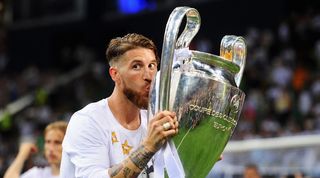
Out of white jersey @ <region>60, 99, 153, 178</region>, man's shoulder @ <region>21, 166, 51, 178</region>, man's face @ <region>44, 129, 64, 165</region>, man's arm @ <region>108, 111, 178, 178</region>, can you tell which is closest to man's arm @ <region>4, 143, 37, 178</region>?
man's shoulder @ <region>21, 166, 51, 178</region>

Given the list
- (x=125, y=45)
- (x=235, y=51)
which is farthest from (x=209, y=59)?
(x=125, y=45)

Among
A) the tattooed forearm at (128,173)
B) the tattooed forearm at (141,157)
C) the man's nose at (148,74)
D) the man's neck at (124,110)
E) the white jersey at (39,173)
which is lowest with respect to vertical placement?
the white jersey at (39,173)

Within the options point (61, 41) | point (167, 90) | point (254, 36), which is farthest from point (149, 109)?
point (61, 41)

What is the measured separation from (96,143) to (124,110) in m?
0.25

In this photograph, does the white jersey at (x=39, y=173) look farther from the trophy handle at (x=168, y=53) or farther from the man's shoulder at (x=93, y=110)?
the trophy handle at (x=168, y=53)

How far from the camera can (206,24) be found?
75.4 ft

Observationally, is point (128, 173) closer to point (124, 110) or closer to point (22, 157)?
point (124, 110)

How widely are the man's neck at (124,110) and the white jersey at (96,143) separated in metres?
0.02

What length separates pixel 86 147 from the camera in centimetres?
413

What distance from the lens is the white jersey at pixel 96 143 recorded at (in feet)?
13.5

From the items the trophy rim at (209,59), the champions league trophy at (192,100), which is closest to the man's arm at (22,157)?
the champions league trophy at (192,100)

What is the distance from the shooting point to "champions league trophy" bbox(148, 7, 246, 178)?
3.74 m

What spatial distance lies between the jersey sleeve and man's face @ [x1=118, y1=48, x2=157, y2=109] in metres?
0.23

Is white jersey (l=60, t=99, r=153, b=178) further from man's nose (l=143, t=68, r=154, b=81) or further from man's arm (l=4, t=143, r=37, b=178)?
man's arm (l=4, t=143, r=37, b=178)
